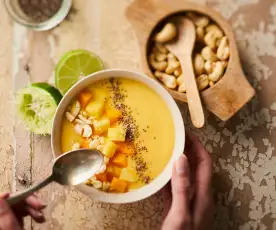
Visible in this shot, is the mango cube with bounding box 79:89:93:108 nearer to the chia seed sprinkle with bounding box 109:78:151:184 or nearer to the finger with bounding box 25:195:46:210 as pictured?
the chia seed sprinkle with bounding box 109:78:151:184

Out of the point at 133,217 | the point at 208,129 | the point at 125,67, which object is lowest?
the point at 133,217

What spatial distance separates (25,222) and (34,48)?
329 millimetres

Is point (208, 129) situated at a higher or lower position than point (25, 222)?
higher

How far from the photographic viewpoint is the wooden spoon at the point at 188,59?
873mm

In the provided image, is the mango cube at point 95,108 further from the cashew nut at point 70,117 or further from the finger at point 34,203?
the finger at point 34,203

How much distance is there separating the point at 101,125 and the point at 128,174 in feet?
0.31

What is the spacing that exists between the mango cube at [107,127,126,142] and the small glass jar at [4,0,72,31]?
0.26m

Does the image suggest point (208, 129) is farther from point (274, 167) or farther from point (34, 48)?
point (34, 48)

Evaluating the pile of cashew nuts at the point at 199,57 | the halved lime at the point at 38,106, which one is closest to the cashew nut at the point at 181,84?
the pile of cashew nuts at the point at 199,57

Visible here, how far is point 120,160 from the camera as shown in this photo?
0.86m

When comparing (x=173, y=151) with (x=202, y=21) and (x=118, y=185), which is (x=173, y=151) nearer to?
(x=118, y=185)

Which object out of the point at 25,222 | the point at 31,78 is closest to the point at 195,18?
the point at 31,78

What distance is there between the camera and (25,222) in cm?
95

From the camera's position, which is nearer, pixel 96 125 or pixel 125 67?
pixel 96 125
